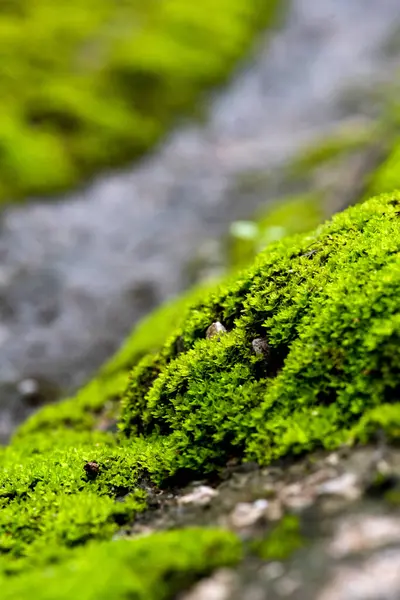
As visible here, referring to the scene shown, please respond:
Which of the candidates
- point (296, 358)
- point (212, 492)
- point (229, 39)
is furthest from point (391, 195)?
point (229, 39)

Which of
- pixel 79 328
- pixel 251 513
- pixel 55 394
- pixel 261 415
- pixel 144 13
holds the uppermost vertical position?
pixel 144 13

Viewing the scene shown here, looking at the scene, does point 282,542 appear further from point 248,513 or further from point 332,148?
point 332,148

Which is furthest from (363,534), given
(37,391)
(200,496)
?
(37,391)

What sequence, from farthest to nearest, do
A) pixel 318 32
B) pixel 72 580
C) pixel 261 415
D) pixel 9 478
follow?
pixel 318 32 → pixel 9 478 → pixel 261 415 → pixel 72 580

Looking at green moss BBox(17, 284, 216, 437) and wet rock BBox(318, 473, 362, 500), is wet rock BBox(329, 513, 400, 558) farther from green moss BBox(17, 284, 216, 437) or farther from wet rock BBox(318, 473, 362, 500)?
green moss BBox(17, 284, 216, 437)

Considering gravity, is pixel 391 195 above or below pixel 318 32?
below

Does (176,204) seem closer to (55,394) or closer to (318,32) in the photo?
(55,394)
